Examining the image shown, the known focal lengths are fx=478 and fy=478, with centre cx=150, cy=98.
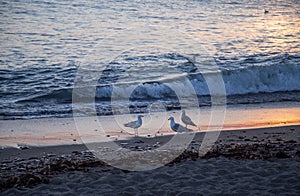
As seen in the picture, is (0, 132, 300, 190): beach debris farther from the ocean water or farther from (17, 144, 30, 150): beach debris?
the ocean water

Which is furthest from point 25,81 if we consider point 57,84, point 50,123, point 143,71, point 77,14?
point 77,14

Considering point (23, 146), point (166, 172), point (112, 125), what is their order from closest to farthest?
point (166, 172)
point (23, 146)
point (112, 125)

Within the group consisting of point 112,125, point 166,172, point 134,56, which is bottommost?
point 166,172

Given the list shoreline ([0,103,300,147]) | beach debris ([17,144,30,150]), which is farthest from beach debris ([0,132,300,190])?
shoreline ([0,103,300,147])

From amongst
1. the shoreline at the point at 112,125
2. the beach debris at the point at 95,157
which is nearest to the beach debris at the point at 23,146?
the shoreline at the point at 112,125

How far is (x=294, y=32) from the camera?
3003 centimetres

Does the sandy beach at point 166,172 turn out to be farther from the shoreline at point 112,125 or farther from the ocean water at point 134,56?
the ocean water at point 134,56

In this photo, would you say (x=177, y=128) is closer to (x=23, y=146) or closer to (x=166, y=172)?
(x=166, y=172)

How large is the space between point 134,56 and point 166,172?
49.0 ft

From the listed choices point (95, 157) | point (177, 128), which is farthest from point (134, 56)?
point (95, 157)

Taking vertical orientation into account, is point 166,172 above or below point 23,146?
below

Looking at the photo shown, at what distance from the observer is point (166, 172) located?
7.58 m

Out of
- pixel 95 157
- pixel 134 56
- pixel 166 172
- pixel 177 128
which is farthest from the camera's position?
pixel 134 56

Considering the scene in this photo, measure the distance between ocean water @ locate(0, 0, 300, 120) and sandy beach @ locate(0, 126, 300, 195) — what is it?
13.7ft
